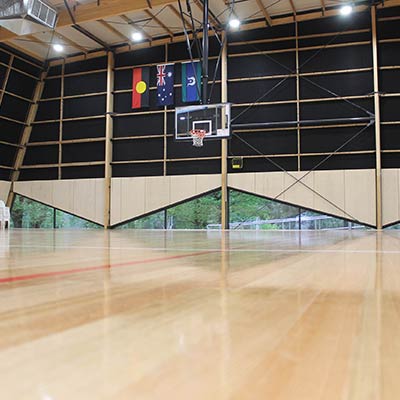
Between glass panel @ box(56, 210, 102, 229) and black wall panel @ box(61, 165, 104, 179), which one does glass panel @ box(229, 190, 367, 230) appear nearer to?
black wall panel @ box(61, 165, 104, 179)

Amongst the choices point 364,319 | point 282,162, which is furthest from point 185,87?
point 364,319

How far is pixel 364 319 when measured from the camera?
0.62 metres

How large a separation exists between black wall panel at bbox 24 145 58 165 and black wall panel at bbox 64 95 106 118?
141 centimetres

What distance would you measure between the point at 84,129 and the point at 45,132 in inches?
68.9

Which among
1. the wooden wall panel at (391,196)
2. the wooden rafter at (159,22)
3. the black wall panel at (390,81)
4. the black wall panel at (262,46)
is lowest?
the wooden wall panel at (391,196)

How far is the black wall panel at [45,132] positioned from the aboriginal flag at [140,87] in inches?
133

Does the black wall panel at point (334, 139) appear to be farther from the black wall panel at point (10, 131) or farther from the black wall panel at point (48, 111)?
the black wall panel at point (10, 131)

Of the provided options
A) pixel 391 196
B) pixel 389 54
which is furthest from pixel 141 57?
pixel 391 196

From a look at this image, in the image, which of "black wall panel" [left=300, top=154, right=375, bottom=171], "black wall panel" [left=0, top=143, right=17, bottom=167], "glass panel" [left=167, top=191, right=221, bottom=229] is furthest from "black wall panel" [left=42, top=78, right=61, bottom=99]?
"black wall panel" [left=300, top=154, right=375, bottom=171]

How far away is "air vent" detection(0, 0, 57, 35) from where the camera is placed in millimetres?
10672

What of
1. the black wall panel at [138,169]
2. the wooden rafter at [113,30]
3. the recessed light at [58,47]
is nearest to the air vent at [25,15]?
the wooden rafter at [113,30]

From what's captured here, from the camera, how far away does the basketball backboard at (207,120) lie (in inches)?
473

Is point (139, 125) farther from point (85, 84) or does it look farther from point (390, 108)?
point (390, 108)

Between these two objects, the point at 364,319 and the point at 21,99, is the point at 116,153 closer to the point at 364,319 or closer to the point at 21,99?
the point at 21,99
